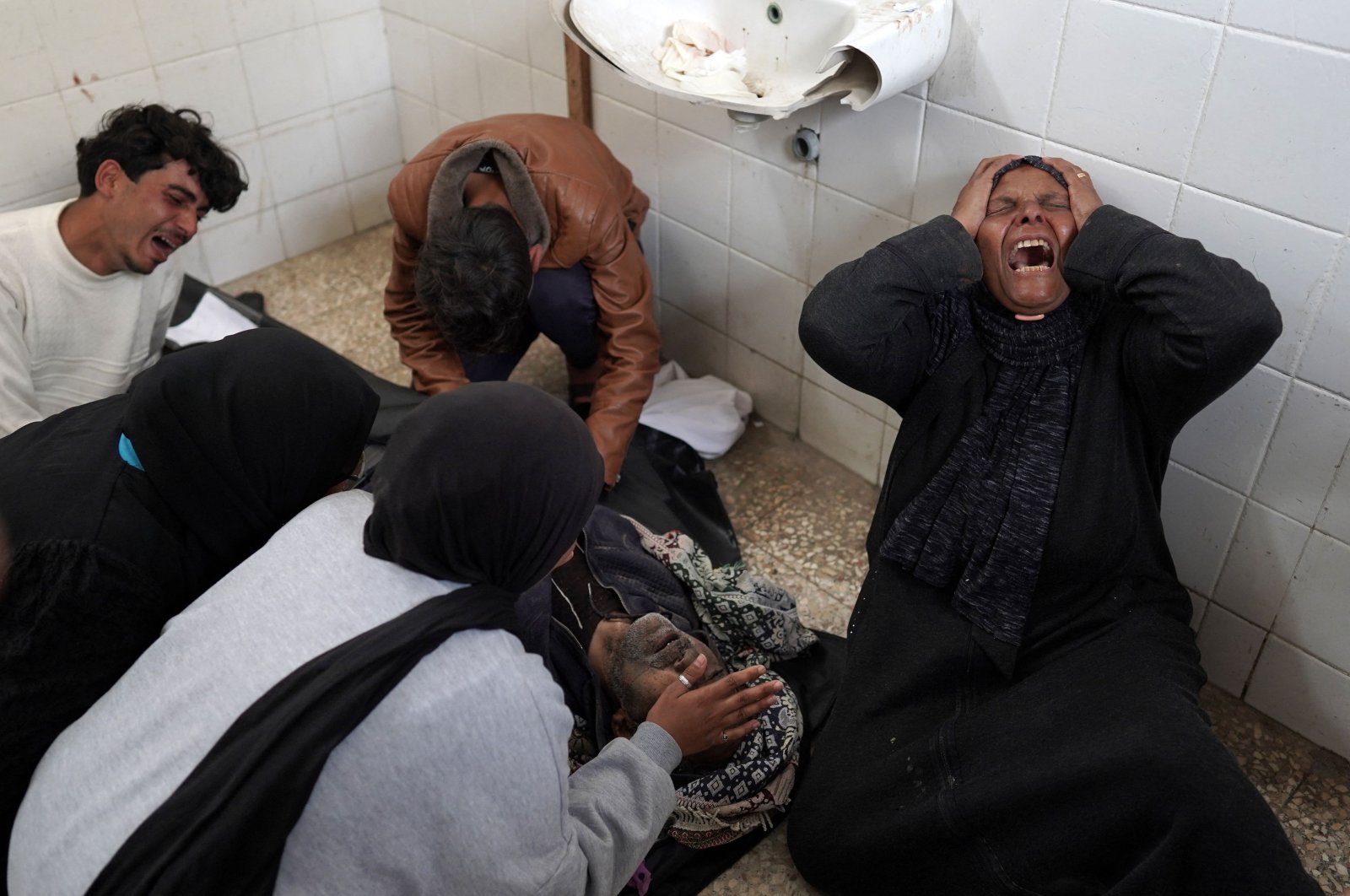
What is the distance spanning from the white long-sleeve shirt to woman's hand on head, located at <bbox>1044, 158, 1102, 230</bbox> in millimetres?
1840

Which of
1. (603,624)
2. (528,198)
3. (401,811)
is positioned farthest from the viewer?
(528,198)

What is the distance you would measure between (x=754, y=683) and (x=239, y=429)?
89cm

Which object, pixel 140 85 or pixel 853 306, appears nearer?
pixel 853 306

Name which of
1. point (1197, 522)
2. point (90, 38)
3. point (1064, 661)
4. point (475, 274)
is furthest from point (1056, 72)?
point (90, 38)

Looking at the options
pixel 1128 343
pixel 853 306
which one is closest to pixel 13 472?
pixel 853 306

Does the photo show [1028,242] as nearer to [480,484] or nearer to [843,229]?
[843,229]

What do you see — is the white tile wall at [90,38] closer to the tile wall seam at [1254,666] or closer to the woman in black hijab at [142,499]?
the woman in black hijab at [142,499]

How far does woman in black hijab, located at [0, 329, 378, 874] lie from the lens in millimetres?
1299

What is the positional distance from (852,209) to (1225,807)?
1.29 meters

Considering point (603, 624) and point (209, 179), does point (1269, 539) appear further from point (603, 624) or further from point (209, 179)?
point (209, 179)

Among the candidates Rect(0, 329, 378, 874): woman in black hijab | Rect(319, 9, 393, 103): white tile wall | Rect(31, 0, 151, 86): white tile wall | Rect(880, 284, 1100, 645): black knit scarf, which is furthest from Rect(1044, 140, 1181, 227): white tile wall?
Rect(31, 0, 151, 86): white tile wall

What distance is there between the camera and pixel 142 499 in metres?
1.39

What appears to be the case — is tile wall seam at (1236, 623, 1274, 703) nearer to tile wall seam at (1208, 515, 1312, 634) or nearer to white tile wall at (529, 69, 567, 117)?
tile wall seam at (1208, 515, 1312, 634)

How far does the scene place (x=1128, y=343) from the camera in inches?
63.2
